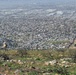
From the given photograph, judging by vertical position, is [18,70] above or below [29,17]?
above

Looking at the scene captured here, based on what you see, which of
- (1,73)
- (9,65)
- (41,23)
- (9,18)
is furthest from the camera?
(9,18)

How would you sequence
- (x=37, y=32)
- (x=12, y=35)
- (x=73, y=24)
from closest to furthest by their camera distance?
(x=12, y=35), (x=37, y=32), (x=73, y=24)

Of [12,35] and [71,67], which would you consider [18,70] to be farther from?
[12,35]

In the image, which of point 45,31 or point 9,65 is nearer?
point 9,65

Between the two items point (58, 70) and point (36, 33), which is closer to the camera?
point (58, 70)

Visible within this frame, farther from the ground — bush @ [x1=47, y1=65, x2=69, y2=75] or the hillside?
bush @ [x1=47, y1=65, x2=69, y2=75]

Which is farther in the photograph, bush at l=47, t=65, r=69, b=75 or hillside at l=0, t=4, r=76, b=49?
hillside at l=0, t=4, r=76, b=49

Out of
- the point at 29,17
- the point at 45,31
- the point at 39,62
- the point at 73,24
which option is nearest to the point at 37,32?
the point at 45,31

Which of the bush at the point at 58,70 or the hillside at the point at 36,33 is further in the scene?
the hillside at the point at 36,33

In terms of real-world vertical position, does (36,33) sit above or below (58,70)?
below

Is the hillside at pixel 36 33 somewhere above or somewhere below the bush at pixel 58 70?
below
